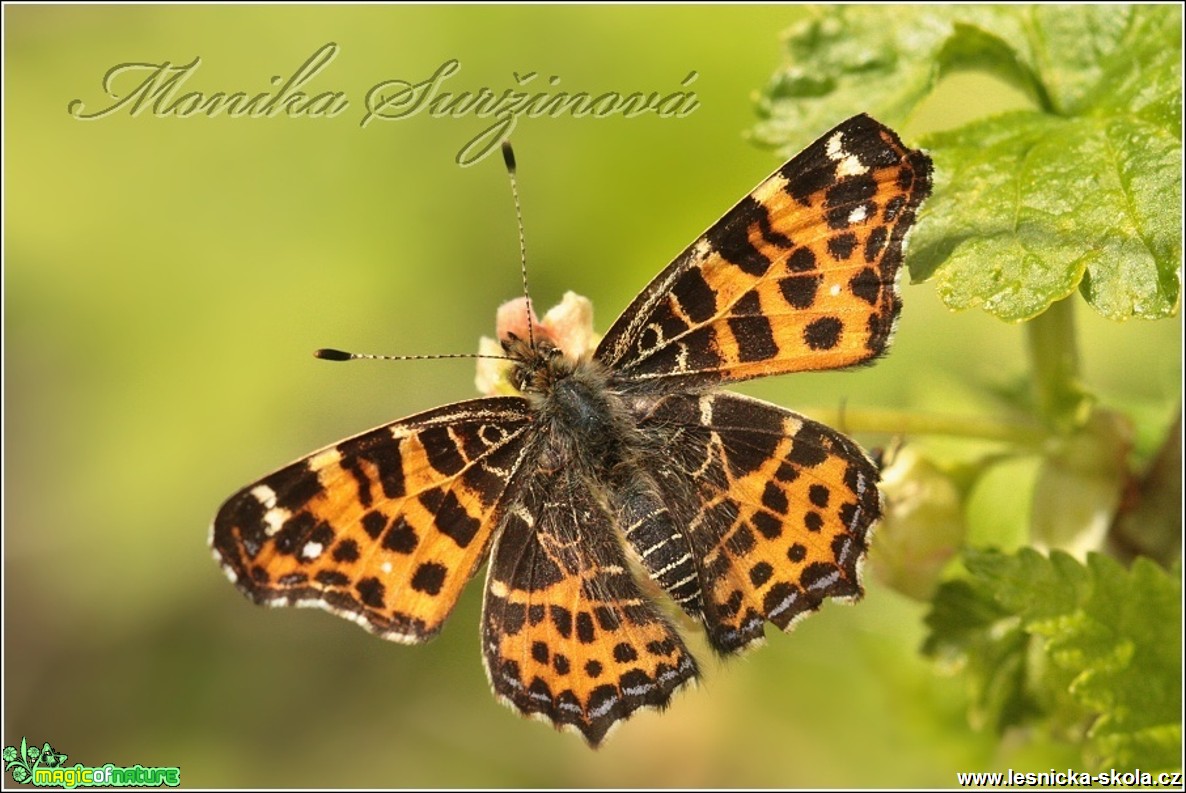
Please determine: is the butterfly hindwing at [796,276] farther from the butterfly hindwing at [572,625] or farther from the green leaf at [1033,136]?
the butterfly hindwing at [572,625]

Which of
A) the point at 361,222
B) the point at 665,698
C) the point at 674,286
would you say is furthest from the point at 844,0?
the point at 361,222

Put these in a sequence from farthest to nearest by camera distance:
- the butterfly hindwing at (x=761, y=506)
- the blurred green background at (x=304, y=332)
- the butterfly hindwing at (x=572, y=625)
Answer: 1. the blurred green background at (x=304, y=332)
2. the butterfly hindwing at (x=572, y=625)
3. the butterfly hindwing at (x=761, y=506)

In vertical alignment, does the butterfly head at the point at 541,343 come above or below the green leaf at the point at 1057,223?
above

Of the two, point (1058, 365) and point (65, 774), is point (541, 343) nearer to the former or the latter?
point (1058, 365)

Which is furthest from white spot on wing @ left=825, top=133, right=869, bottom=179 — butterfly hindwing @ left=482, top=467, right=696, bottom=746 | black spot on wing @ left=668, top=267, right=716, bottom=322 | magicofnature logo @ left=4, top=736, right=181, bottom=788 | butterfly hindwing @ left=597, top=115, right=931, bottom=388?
magicofnature logo @ left=4, top=736, right=181, bottom=788

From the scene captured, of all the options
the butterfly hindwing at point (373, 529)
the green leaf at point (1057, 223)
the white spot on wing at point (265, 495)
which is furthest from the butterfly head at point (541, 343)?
the green leaf at point (1057, 223)

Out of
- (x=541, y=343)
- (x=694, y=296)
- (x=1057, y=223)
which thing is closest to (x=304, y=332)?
(x=541, y=343)
